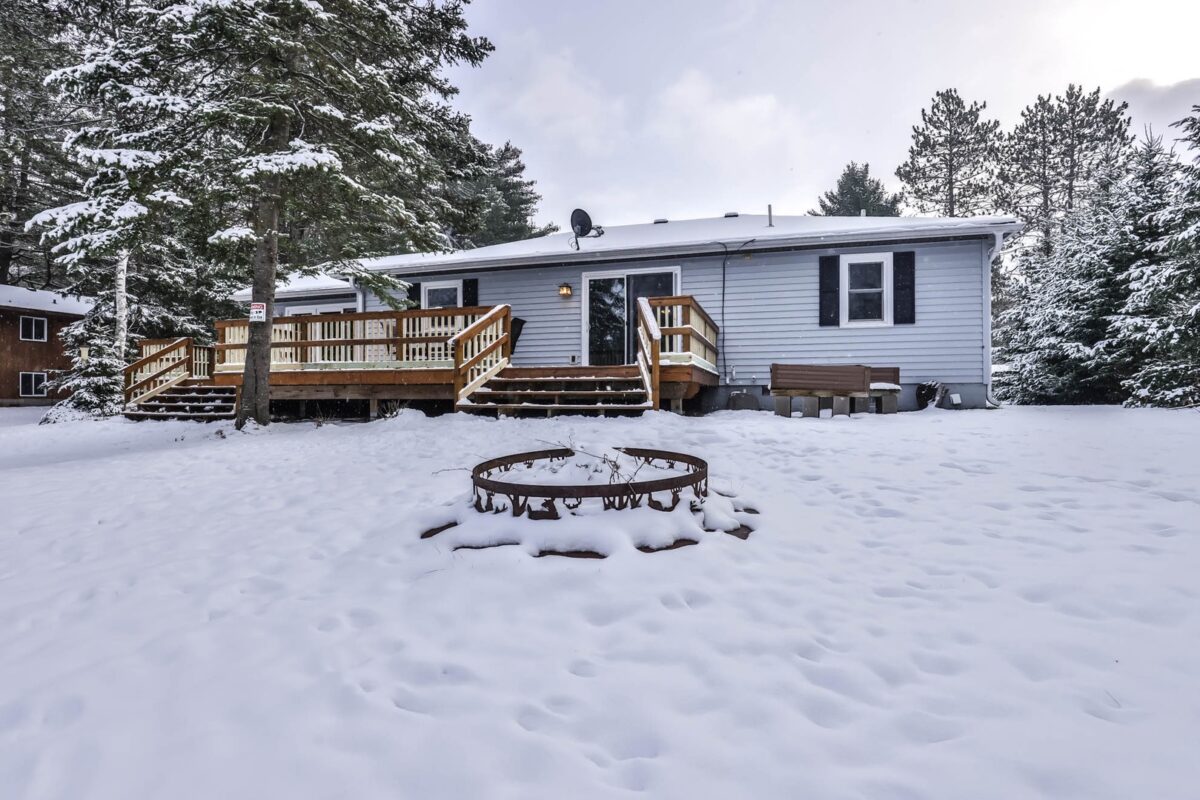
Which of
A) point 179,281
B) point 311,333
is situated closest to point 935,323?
point 311,333

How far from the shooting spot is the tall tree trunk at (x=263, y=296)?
7.76m

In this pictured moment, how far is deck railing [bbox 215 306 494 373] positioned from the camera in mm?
8602

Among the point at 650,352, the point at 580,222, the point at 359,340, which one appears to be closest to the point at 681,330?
the point at 650,352

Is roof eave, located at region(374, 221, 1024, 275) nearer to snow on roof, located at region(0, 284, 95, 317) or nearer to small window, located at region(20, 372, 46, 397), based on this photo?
snow on roof, located at region(0, 284, 95, 317)

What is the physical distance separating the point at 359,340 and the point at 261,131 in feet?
11.2

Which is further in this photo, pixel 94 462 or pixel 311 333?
pixel 311 333

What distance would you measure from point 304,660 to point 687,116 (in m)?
18.9

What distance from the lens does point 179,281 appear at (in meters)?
15.4

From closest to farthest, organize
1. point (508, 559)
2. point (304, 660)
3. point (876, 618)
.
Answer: point (304, 660) → point (876, 618) → point (508, 559)

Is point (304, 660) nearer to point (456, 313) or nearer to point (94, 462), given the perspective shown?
point (94, 462)

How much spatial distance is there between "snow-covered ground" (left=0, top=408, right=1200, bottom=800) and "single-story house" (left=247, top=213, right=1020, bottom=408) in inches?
206

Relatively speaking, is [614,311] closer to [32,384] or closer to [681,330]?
[681,330]

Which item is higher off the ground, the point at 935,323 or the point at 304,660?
the point at 935,323

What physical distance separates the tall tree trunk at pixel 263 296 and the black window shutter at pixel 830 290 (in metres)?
8.88
